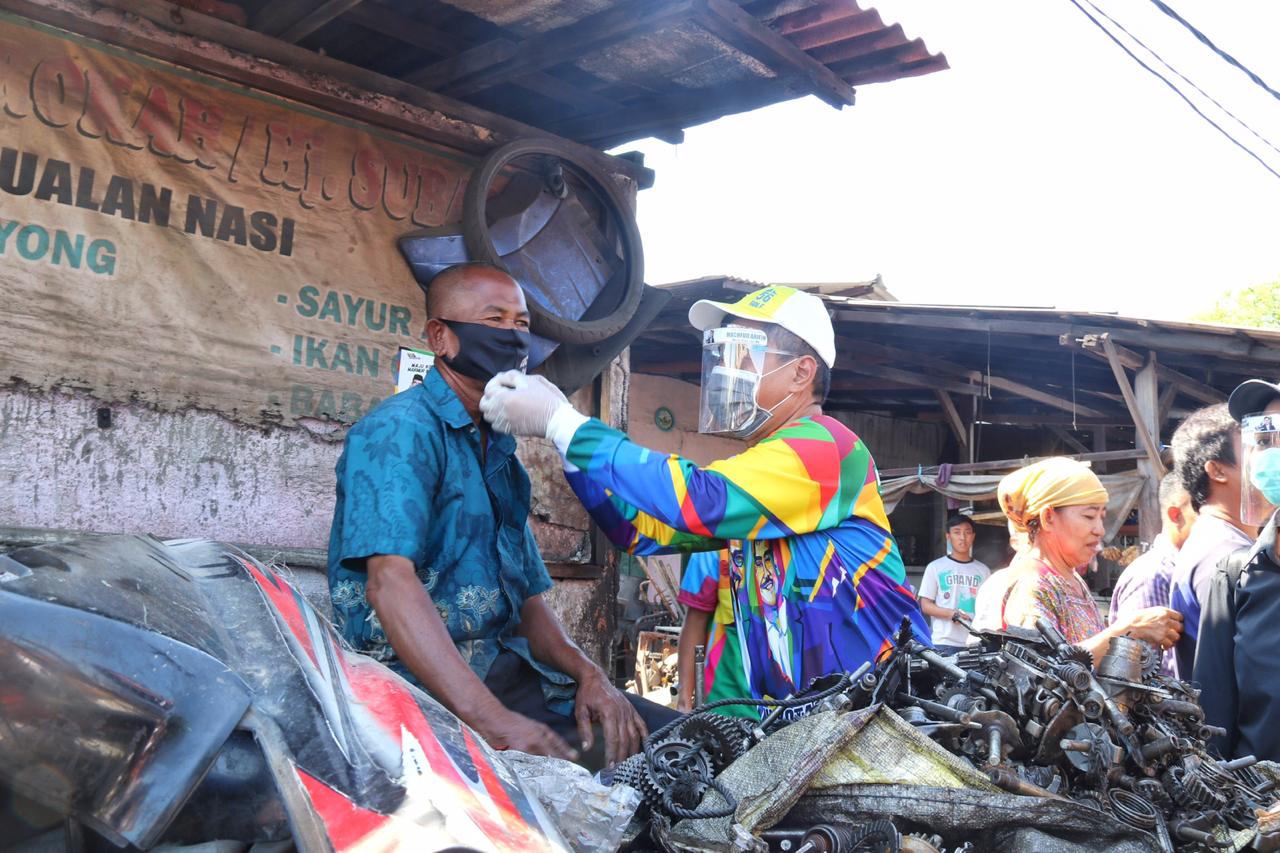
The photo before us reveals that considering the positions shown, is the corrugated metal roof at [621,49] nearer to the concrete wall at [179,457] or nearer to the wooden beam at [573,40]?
the wooden beam at [573,40]

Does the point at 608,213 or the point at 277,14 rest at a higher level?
the point at 277,14

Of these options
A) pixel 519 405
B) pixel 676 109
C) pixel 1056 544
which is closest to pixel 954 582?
pixel 1056 544

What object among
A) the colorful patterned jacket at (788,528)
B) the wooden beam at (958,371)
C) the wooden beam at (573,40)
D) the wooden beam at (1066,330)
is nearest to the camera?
the colorful patterned jacket at (788,528)

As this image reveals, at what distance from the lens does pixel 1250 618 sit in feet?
10.2

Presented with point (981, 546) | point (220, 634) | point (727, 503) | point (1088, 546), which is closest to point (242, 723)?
point (220, 634)

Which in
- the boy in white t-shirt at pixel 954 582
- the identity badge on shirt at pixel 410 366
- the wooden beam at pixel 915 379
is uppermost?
the wooden beam at pixel 915 379

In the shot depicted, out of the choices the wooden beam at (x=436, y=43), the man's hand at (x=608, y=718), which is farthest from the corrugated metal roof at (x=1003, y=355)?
the man's hand at (x=608, y=718)

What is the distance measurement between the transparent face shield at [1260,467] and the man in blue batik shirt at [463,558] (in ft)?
5.99

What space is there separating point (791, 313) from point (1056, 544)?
165 centimetres

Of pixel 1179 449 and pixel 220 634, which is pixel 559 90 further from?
pixel 220 634

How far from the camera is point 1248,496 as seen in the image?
3.22 metres

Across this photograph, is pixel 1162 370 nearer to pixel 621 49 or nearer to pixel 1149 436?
pixel 1149 436

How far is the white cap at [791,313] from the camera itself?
2.95 meters

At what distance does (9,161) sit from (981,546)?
41.9ft
